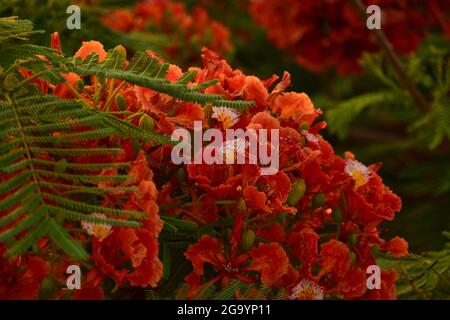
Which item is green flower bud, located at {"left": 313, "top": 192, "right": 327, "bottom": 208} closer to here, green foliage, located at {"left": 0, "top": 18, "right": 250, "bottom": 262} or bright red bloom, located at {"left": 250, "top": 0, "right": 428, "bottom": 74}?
green foliage, located at {"left": 0, "top": 18, "right": 250, "bottom": 262}

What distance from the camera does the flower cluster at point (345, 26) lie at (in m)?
2.00

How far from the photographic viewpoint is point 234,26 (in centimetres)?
285

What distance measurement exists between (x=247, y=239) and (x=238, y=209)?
33 mm

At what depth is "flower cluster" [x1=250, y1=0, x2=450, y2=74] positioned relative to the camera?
200 centimetres

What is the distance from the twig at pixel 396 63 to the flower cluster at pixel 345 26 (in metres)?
0.19

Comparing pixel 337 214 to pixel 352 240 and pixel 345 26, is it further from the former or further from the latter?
pixel 345 26

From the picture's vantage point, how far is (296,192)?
37.3 inches

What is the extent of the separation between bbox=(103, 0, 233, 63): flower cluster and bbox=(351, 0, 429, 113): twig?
52 cm

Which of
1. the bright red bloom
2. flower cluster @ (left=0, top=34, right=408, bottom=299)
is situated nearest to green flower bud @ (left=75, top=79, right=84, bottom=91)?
flower cluster @ (left=0, top=34, right=408, bottom=299)

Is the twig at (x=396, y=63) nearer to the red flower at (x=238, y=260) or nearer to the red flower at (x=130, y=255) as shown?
the red flower at (x=238, y=260)

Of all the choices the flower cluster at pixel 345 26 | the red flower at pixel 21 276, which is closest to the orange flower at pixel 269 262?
the red flower at pixel 21 276

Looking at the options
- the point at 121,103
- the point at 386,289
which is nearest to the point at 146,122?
the point at 121,103
